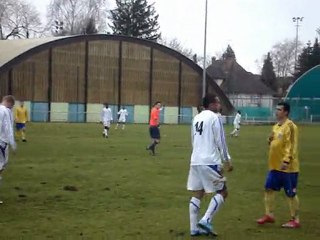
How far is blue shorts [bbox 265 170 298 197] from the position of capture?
10.3 metres

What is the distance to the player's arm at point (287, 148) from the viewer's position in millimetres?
10195

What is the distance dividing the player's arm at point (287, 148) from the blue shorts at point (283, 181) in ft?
0.68

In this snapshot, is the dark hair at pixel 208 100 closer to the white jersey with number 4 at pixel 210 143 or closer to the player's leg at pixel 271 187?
the white jersey with number 4 at pixel 210 143

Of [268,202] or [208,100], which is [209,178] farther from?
[268,202]

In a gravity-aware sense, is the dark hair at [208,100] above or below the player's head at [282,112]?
above

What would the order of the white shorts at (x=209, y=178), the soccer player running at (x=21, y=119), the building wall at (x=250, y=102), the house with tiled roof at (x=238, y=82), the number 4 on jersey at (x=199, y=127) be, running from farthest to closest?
the house with tiled roof at (x=238, y=82) < the building wall at (x=250, y=102) < the soccer player running at (x=21, y=119) < the number 4 on jersey at (x=199, y=127) < the white shorts at (x=209, y=178)

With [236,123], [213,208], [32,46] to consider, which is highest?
[32,46]

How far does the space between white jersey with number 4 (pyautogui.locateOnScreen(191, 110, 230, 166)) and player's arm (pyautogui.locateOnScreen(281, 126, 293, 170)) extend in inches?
54.9

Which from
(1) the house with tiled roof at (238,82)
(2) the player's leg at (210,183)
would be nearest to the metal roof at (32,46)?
(1) the house with tiled roof at (238,82)

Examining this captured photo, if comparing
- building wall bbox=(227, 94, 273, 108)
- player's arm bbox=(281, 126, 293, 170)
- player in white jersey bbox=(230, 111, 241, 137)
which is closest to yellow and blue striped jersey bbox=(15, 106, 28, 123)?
player in white jersey bbox=(230, 111, 241, 137)

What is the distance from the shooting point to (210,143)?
922 centimetres

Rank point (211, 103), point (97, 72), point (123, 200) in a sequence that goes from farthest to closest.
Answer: point (97, 72) < point (123, 200) < point (211, 103)

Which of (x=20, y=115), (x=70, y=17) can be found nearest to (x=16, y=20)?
(x=70, y=17)

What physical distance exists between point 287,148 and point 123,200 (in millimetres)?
3735
